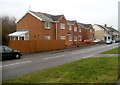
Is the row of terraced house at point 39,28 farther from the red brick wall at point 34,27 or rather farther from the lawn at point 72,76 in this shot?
the lawn at point 72,76

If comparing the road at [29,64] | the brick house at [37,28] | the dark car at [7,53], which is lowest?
the road at [29,64]

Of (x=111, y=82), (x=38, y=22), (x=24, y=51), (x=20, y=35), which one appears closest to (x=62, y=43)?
(x=38, y=22)

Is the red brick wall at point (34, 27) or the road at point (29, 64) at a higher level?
the red brick wall at point (34, 27)

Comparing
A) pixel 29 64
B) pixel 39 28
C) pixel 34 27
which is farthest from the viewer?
pixel 34 27

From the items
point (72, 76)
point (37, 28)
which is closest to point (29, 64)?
point (72, 76)

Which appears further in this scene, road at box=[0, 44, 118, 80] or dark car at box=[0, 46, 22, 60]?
dark car at box=[0, 46, 22, 60]

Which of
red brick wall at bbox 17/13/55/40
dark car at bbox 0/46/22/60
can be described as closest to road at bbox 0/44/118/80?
dark car at bbox 0/46/22/60

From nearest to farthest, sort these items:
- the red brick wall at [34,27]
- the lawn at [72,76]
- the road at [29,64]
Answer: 1. the lawn at [72,76]
2. the road at [29,64]
3. the red brick wall at [34,27]

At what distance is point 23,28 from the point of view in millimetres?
35469

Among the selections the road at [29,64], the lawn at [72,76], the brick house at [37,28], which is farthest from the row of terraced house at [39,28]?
the lawn at [72,76]

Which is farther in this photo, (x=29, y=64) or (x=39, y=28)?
(x=39, y=28)

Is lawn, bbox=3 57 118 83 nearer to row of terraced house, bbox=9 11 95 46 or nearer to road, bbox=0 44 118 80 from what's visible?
road, bbox=0 44 118 80

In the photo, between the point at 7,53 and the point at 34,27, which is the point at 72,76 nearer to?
the point at 7,53

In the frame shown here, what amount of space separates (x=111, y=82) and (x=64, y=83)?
184 cm
